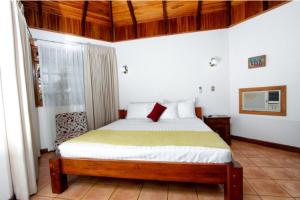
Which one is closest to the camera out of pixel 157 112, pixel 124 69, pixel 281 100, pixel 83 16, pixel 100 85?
pixel 281 100

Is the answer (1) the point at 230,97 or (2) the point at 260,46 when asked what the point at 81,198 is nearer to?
(1) the point at 230,97

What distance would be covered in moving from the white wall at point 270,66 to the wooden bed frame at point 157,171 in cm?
208

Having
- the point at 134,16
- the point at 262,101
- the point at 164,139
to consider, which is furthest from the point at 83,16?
the point at 262,101

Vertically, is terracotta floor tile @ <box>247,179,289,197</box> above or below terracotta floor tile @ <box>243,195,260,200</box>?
below

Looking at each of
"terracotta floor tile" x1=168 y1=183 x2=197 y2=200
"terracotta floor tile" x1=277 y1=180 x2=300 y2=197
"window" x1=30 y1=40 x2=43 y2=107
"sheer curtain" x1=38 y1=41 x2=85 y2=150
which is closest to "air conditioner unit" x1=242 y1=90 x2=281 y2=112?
"terracotta floor tile" x1=277 y1=180 x2=300 y2=197

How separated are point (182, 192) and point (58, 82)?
10.4 feet

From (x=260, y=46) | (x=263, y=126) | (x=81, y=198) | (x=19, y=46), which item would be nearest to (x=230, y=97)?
(x=263, y=126)

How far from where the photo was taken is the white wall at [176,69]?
3.68 m

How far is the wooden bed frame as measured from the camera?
4.94 feet

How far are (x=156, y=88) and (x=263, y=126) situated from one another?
2.41 m

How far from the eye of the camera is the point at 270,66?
3006 mm

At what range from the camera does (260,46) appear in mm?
3129

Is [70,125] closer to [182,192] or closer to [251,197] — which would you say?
[182,192]

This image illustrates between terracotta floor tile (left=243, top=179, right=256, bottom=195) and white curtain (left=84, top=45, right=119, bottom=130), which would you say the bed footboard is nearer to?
terracotta floor tile (left=243, top=179, right=256, bottom=195)
